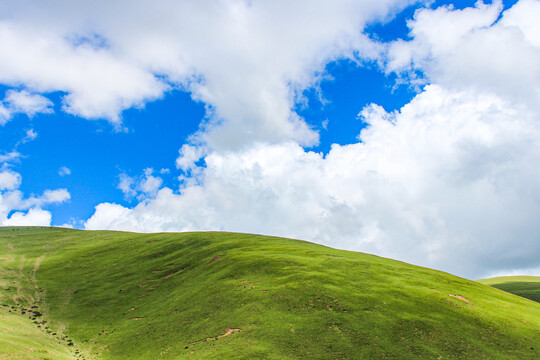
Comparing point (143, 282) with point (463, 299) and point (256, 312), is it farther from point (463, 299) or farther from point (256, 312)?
point (463, 299)

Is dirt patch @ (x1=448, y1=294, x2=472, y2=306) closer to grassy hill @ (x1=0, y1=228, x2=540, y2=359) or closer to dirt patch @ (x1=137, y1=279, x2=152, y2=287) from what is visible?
grassy hill @ (x1=0, y1=228, x2=540, y2=359)

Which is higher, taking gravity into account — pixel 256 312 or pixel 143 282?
pixel 143 282

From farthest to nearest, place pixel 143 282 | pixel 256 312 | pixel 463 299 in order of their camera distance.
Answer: pixel 143 282, pixel 463 299, pixel 256 312

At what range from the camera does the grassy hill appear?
139 ft

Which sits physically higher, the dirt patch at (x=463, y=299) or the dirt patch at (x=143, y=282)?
the dirt patch at (x=143, y=282)

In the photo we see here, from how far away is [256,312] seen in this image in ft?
171

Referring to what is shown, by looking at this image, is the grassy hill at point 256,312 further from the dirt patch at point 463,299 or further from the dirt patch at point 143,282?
the dirt patch at point 143,282

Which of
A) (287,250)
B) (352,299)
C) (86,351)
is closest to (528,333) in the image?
(352,299)

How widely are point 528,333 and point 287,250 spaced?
5851 cm

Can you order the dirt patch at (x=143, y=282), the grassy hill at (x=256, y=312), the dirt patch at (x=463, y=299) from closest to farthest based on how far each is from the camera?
the grassy hill at (x=256, y=312)
the dirt patch at (x=463, y=299)
the dirt patch at (x=143, y=282)

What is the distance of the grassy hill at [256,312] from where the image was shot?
139 feet

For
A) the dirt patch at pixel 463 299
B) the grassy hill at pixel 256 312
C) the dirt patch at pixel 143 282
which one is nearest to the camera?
the grassy hill at pixel 256 312

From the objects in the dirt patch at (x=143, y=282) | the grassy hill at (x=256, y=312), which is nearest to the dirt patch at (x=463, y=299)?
the grassy hill at (x=256, y=312)

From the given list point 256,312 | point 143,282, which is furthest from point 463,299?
point 143,282
